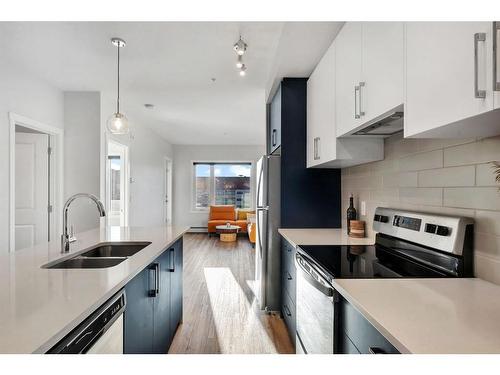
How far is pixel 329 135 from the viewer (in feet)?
7.22

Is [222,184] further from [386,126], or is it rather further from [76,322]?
[76,322]

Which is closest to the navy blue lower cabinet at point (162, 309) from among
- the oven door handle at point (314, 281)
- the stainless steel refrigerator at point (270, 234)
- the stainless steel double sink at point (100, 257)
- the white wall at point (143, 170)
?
the stainless steel double sink at point (100, 257)

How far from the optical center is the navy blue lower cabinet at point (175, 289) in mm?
2383

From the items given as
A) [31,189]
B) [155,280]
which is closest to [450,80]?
[155,280]

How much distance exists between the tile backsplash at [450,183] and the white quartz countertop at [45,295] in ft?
4.83

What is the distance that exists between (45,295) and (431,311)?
1.26m

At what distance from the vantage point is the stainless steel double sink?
171 centimetres

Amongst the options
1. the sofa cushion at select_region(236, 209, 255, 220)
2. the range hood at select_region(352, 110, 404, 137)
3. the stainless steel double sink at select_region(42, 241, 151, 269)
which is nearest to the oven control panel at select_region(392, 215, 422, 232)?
the range hood at select_region(352, 110, 404, 137)

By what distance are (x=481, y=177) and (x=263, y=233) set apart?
1.99 m

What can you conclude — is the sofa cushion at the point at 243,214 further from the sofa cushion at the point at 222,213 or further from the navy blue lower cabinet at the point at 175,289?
the navy blue lower cabinet at the point at 175,289

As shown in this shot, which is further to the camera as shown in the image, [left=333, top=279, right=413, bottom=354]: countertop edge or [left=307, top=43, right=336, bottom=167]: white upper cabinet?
[left=307, top=43, right=336, bottom=167]: white upper cabinet

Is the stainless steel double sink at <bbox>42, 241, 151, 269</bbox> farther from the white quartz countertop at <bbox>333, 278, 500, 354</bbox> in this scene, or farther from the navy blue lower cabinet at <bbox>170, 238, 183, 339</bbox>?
the white quartz countertop at <bbox>333, 278, 500, 354</bbox>

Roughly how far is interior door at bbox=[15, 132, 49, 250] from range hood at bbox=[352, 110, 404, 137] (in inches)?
155
